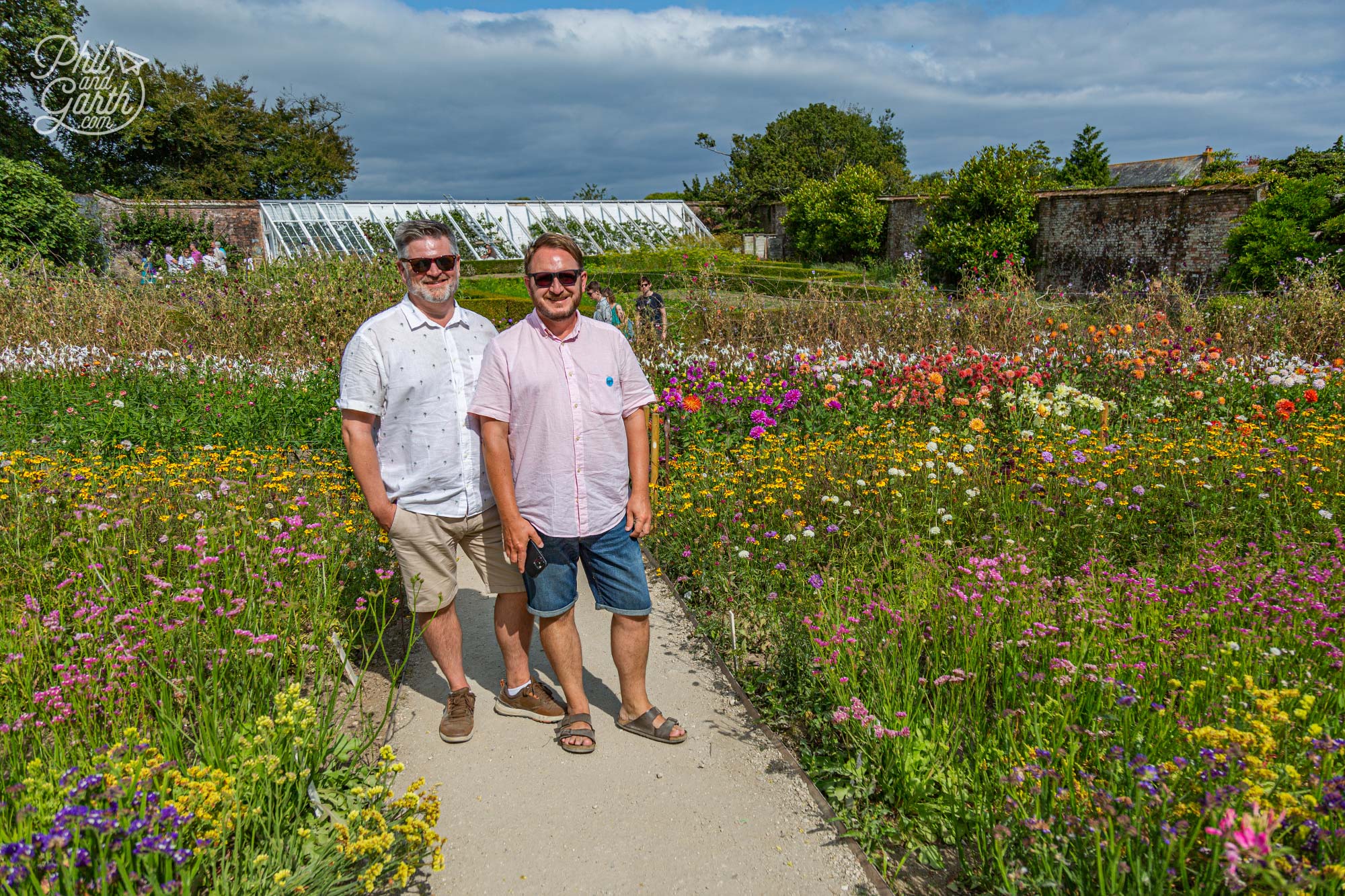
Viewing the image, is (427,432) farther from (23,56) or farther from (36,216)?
(23,56)

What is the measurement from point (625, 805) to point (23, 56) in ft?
114

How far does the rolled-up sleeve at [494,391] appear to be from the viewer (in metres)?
2.44

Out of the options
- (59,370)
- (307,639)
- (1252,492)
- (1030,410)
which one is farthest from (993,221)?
(307,639)

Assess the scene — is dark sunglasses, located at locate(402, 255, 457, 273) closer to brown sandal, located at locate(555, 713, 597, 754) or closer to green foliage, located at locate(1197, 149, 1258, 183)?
brown sandal, located at locate(555, 713, 597, 754)

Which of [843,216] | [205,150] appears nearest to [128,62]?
[205,150]

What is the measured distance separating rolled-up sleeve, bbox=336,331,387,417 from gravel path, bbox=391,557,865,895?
1.16m

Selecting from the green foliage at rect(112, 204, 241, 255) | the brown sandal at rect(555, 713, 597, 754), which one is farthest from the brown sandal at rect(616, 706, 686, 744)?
the green foliage at rect(112, 204, 241, 255)

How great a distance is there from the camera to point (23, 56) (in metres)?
26.6

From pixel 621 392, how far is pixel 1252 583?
7.48ft

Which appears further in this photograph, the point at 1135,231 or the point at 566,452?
the point at 1135,231

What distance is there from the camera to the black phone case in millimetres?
2502

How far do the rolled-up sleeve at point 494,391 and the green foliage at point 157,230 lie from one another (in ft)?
82.8

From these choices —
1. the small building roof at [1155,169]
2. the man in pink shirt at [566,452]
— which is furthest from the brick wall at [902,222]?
the man in pink shirt at [566,452]

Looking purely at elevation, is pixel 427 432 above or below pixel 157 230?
below
